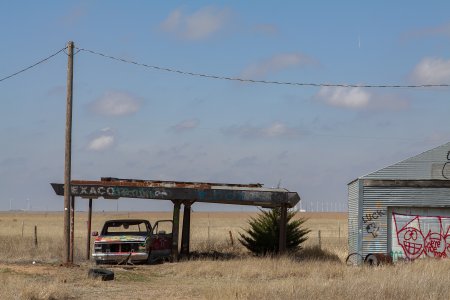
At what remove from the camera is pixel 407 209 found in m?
24.8

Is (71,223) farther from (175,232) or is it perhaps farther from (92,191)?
(175,232)

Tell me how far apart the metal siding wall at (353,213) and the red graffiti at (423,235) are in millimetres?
1362

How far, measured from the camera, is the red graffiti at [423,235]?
24484 millimetres

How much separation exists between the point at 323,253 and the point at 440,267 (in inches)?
385

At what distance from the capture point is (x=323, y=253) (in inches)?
1180

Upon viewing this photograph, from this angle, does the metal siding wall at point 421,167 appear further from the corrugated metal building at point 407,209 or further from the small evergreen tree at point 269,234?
the small evergreen tree at point 269,234

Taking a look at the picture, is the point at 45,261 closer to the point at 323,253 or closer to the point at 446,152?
the point at 323,253

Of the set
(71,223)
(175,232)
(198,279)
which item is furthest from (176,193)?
(198,279)

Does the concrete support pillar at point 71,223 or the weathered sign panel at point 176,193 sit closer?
the concrete support pillar at point 71,223

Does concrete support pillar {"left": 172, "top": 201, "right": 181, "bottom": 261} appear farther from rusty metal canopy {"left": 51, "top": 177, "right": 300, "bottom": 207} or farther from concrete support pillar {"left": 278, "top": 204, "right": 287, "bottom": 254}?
concrete support pillar {"left": 278, "top": 204, "right": 287, "bottom": 254}

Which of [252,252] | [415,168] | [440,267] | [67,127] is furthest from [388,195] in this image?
[67,127]

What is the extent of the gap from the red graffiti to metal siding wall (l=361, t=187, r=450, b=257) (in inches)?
17.6

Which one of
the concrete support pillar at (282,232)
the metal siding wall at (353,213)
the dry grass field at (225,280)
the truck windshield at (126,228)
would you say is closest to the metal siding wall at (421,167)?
the metal siding wall at (353,213)

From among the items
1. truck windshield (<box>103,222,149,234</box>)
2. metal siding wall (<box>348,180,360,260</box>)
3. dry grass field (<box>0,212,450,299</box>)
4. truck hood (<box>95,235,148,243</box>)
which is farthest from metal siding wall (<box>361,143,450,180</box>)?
truck windshield (<box>103,222,149,234</box>)
